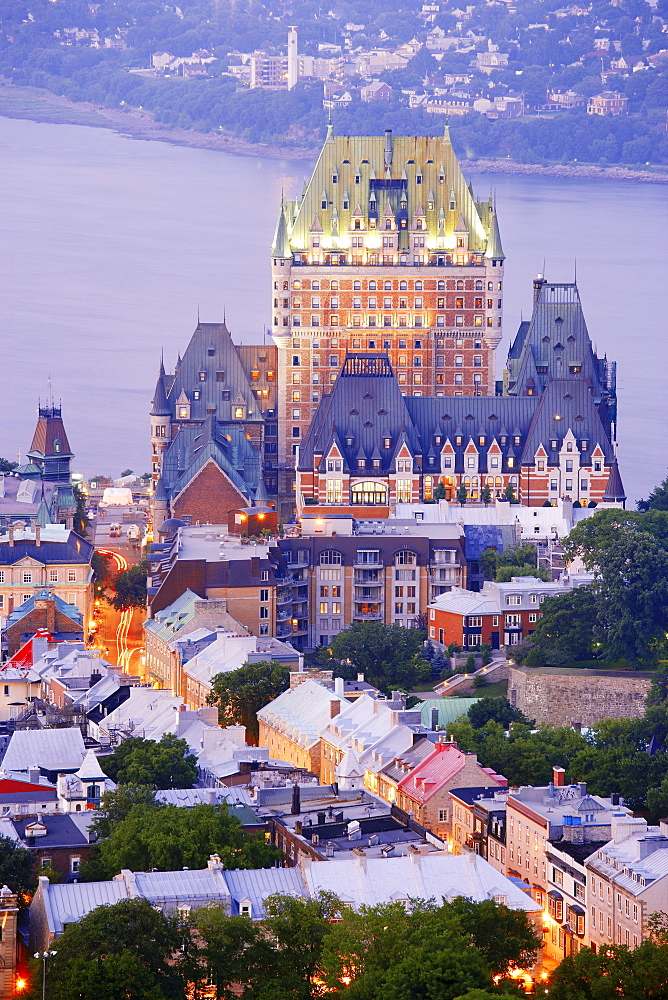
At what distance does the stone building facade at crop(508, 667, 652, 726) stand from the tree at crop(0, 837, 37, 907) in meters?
32.0

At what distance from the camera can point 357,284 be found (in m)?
140

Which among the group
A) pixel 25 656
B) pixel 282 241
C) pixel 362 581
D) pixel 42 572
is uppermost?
pixel 282 241

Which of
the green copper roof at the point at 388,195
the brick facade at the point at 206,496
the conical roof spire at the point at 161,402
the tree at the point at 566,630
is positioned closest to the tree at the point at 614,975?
the tree at the point at 566,630

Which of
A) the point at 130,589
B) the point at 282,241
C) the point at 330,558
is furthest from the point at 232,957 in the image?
the point at 282,241

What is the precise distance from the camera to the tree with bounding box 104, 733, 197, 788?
77938 mm

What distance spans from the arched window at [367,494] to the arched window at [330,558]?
11.4m

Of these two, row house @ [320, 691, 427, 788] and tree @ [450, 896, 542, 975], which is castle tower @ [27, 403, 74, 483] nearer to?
row house @ [320, 691, 427, 788]

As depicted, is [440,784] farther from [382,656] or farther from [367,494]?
[367,494]

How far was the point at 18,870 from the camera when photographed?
65.8 metres

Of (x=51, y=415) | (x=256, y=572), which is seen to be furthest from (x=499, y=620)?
(x=51, y=415)

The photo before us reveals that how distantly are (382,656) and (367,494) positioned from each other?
2407 cm

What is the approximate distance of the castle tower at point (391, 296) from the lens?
13962 centimetres

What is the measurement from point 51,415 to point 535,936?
73480 mm

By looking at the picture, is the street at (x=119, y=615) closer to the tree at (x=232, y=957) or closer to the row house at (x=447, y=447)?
the row house at (x=447, y=447)
